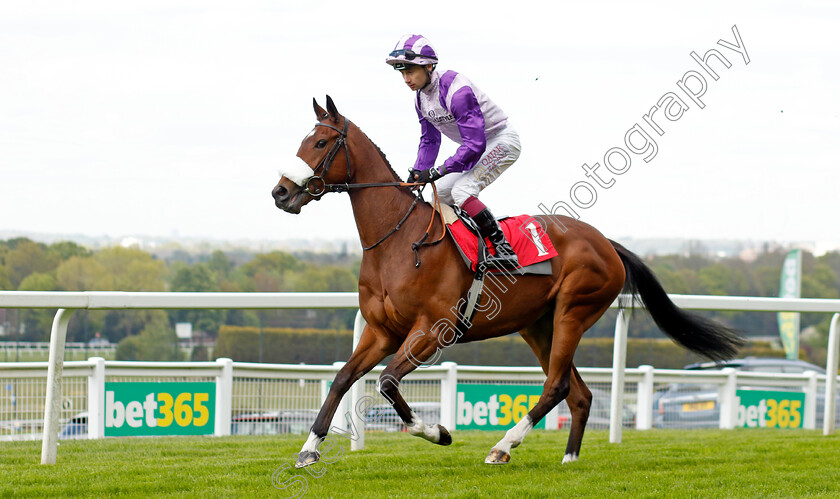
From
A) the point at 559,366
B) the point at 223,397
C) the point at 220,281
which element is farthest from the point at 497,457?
the point at 220,281

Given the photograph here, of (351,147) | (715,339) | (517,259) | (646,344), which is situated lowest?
(646,344)

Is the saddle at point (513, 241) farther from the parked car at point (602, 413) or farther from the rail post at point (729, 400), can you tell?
the rail post at point (729, 400)

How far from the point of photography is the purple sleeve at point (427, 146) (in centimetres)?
474

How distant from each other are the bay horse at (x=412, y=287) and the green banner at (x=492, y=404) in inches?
113

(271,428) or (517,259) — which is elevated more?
(517,259)

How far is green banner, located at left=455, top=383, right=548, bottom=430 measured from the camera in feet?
25.4

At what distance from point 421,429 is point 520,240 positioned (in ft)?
3.65

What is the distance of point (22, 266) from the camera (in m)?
22.9

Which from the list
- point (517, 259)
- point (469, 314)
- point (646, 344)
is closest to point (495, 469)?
point (469, 314)

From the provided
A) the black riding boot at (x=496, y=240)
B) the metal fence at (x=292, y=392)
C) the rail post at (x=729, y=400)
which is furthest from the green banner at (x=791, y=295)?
the black riding boot at (x=496, y=240)

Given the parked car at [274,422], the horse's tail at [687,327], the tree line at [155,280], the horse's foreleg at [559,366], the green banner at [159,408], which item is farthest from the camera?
the tree line at [155,280]

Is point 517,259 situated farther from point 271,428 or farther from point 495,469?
point 271,428

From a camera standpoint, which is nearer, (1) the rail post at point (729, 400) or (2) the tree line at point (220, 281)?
(1) the rail post at point (729, 400)

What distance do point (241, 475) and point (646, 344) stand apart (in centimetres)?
2094
